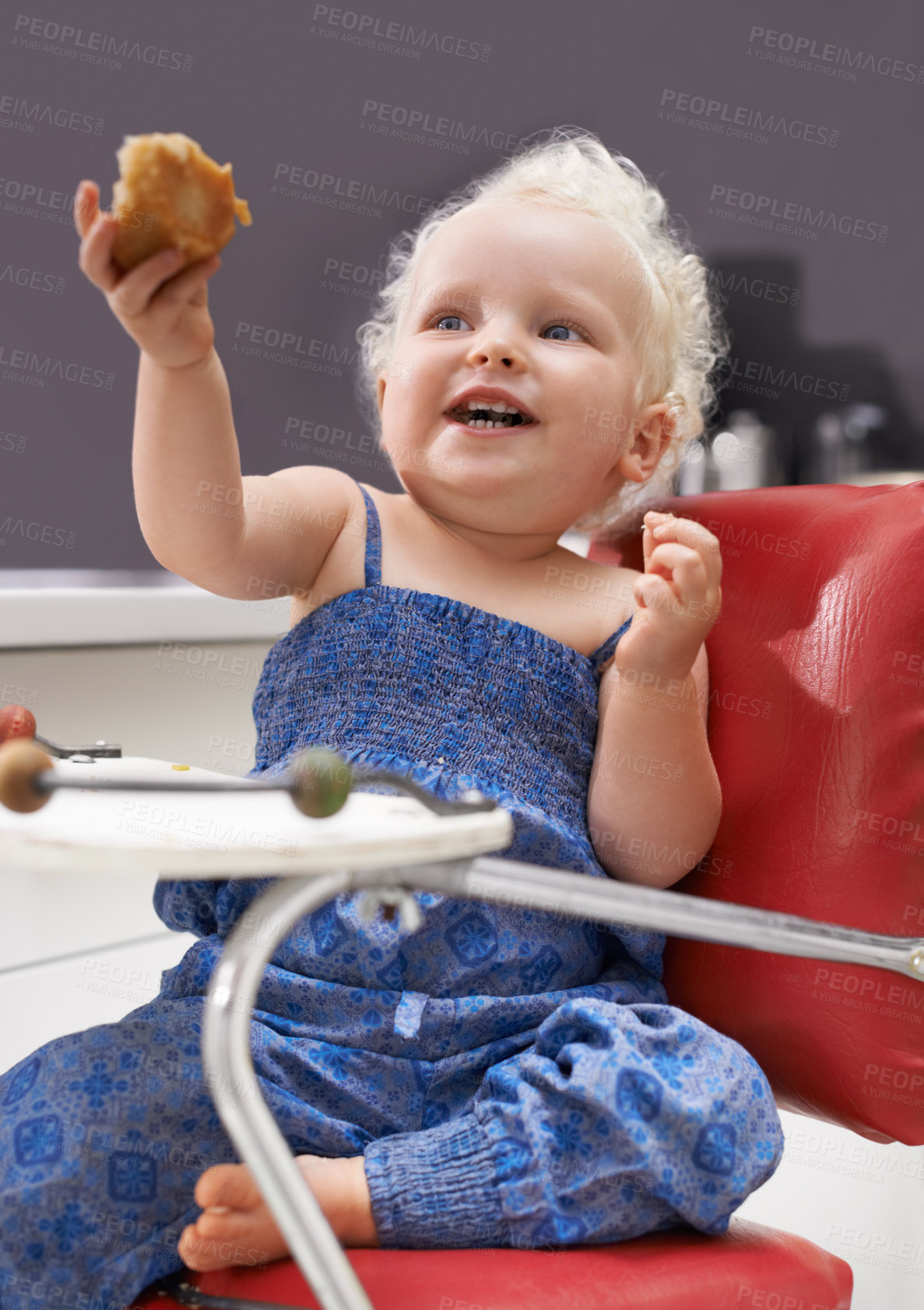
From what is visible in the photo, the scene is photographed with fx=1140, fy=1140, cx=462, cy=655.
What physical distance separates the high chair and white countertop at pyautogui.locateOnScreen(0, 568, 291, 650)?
554 mm

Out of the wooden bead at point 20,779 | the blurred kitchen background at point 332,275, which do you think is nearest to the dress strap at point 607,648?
the blurred kitchen background at point 332,275

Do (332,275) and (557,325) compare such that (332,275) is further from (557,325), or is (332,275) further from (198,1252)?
(198,1252)

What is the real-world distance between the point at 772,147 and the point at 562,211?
1386 mm

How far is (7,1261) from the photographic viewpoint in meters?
0.58

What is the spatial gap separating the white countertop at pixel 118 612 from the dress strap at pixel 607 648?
42 cm

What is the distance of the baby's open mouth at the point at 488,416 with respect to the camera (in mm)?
910

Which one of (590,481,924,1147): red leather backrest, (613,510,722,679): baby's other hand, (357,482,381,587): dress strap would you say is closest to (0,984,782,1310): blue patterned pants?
(590,481,924,1147): red leather backrest

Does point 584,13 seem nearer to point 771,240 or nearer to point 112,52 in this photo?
point 771,240

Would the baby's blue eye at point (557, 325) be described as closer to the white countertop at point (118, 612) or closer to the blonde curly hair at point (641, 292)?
the blonde curly hair at point (641, 292)

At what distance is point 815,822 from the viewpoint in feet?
2.67

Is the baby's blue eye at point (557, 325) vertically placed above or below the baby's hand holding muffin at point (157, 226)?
above

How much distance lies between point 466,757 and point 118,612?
2.08 feet

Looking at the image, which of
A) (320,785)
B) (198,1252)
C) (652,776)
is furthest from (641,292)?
(198,1252)

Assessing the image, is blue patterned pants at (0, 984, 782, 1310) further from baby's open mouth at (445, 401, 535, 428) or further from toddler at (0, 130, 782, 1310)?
baby's open mouth at (445, 401, 535, 428)
